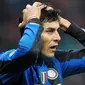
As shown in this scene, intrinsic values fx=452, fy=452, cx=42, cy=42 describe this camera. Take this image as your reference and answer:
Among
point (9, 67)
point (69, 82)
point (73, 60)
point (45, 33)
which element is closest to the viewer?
point (9, 67)

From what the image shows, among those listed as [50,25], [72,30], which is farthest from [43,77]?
[72,30]

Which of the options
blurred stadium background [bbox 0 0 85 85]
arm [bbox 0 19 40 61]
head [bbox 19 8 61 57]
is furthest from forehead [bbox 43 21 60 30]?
blurred stadium background [bbox 0 0 85 85]

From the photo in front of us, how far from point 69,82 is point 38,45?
224cm

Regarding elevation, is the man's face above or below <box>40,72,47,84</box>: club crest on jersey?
above

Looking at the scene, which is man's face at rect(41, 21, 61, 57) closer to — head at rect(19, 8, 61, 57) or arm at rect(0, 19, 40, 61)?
head at rect(19, 8, 61, 57)

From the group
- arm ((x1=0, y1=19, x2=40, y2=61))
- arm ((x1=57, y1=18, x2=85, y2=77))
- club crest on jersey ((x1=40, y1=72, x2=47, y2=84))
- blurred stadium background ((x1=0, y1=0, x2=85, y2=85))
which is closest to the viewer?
arm ((x1=0, y1=19, x2=40, y2=61))

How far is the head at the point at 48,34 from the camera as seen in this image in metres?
2.55

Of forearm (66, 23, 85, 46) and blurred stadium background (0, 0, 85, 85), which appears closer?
forearm (66, 23, 85, 46)

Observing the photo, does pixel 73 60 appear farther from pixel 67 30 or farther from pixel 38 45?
pixel 38 45

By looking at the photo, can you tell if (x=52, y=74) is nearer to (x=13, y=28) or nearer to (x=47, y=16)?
(x=47, y=16)

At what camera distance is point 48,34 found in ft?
8.41

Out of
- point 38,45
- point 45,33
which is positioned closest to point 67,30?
point 45,33

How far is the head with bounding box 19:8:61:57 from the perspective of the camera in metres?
2.55

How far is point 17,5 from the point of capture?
458 cm
